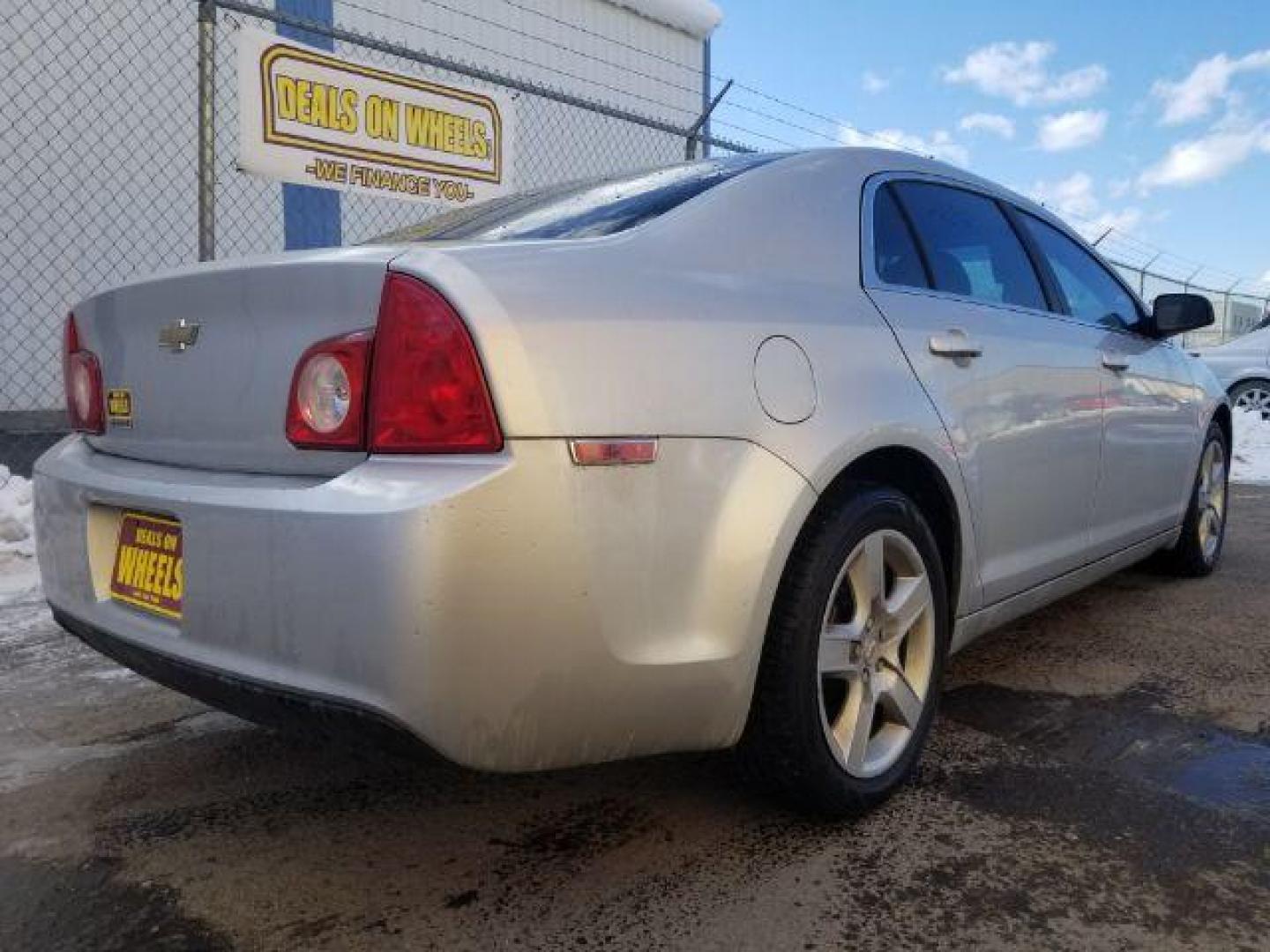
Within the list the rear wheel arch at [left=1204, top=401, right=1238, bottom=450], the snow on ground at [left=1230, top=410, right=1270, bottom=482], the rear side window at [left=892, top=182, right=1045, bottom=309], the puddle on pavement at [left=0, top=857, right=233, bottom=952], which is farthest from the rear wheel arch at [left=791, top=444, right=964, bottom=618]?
the snow on ground at [left=1230, top=410, right=1270, bottom=482]

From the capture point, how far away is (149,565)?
6.34ft

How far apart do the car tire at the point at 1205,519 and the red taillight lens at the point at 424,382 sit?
142 inches

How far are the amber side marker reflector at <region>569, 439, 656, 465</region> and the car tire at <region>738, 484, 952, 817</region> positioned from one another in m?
0.43

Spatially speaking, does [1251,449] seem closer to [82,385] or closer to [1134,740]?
[1134,740]

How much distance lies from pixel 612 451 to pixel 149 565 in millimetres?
943

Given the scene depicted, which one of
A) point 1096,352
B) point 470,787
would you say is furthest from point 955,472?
point 470,787

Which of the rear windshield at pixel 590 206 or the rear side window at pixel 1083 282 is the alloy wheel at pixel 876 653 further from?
the rear side window at pixel 1083 282

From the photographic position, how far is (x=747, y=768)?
204cm

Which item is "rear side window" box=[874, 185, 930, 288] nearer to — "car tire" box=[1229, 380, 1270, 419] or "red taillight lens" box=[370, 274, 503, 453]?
"red taillight lens" box=[370, 274, 503, 453]

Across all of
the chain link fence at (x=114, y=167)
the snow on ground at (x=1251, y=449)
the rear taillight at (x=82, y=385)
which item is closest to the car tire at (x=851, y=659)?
the rear taillight at (x=82, y=385)

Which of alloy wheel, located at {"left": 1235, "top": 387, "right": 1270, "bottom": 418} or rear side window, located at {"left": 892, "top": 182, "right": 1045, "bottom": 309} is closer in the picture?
rear side window, located at {"left": 892, "top": 182, "right": 1045, "bottom": 309}

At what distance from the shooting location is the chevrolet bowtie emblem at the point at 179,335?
77.9 inches

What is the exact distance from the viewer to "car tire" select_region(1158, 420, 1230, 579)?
14.0 feet

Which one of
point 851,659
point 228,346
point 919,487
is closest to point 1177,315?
point 919,487
